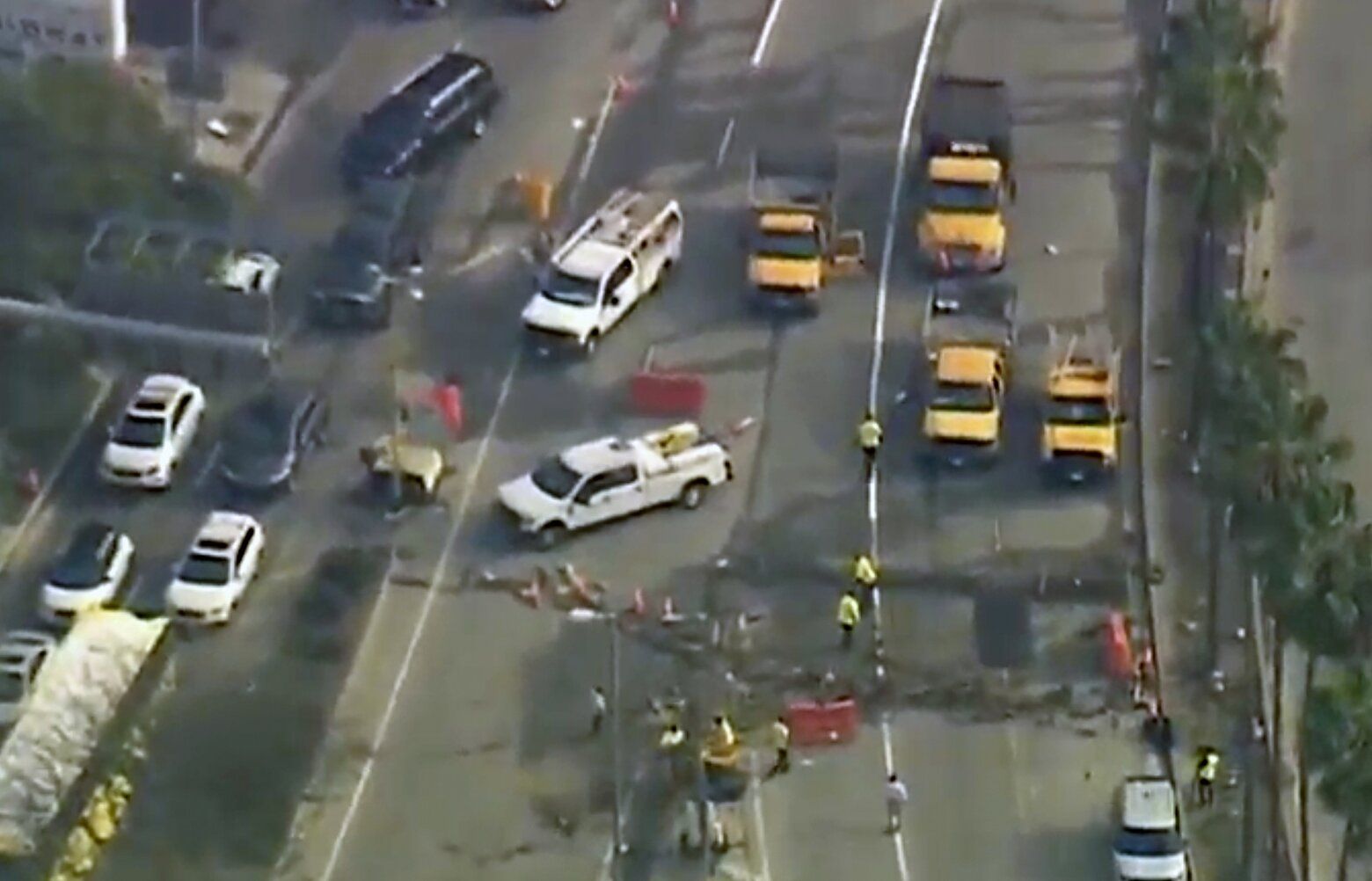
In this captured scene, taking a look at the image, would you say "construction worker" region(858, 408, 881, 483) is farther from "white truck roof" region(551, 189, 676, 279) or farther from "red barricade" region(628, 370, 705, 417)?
"white truck roof" region(551, 189, 676, 279)

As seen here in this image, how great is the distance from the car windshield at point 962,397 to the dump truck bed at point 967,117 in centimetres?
736

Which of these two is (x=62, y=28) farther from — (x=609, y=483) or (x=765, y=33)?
(x=609, y=483)

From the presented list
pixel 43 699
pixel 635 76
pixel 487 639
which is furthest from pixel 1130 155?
pixel 43 699

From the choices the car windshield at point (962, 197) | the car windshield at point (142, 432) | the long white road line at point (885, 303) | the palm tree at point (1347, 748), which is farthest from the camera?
the car windshield at point (962, 197)

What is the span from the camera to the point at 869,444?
63.1 m

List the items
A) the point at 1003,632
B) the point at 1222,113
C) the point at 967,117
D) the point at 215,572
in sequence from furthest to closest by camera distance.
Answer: the point at 967,117 → the point at 1222,113 → the point at 1003,632 → the point at 215,572

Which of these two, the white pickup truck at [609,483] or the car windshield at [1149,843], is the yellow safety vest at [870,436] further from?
the car windshield at [1149,843]

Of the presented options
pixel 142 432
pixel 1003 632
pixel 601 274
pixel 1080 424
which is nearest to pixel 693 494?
pixel 601 274

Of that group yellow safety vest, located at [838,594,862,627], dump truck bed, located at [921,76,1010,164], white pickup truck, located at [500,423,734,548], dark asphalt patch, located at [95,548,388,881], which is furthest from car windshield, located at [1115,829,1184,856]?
dump truck bed, located at [921,76,1010,164]

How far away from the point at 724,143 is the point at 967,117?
179 inches

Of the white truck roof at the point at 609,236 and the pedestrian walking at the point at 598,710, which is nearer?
the pedestrian walking at the point at 598,710

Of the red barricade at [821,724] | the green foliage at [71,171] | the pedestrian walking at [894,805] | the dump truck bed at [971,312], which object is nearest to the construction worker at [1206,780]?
the pedestrian walking at [894,805]

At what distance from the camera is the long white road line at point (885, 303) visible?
187 ft

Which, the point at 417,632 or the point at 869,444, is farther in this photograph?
the point at 869,444
